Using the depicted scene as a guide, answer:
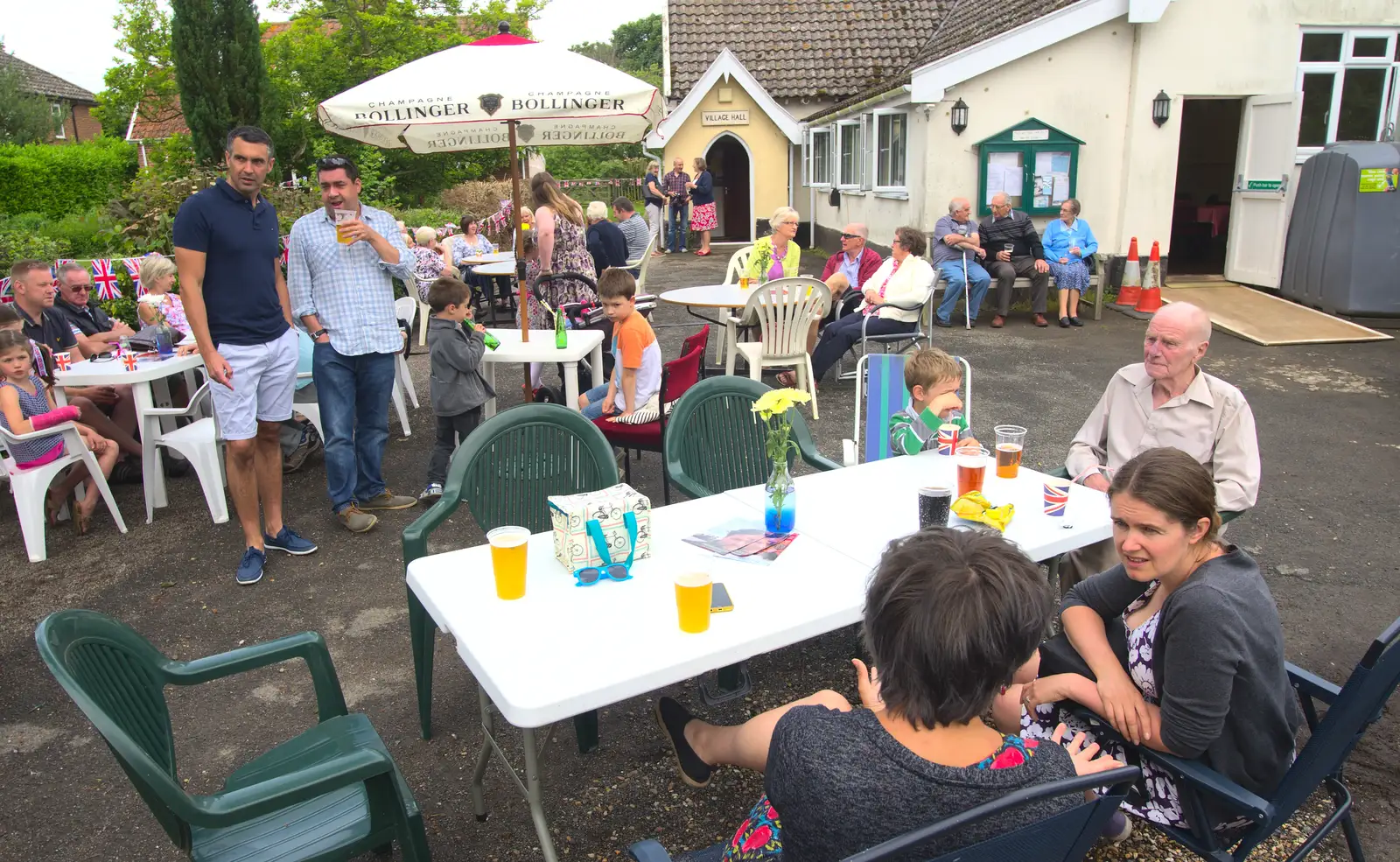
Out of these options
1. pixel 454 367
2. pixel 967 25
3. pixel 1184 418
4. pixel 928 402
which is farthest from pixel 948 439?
pixel 967 25

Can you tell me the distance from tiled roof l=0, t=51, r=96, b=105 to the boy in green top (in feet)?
135

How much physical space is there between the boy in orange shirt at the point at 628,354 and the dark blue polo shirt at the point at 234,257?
1497 mm

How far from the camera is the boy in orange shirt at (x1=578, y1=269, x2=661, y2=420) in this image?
173 inches

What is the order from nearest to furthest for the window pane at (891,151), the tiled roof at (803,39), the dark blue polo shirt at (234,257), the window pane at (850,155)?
the dark blue polo shirt at (234,257) → the window pane at (891,151) → the window pane at (850,155) → the tiled roof at (803,39)

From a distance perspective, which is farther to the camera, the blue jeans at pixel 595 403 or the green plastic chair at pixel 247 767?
the blue jeans at pixel 595 403

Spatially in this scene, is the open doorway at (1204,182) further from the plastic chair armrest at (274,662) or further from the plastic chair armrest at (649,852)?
the plastic chair armrest at (649,852)

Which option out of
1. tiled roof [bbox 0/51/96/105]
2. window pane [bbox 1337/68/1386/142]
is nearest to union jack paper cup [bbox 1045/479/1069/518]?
window pane [bbox 1337/68/1386/142]

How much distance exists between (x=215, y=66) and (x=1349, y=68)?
1551cm

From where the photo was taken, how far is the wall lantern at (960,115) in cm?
1011

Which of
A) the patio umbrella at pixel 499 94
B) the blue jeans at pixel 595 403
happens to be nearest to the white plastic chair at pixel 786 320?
the patio umbrella at pixel 499 94

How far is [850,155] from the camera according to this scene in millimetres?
14625

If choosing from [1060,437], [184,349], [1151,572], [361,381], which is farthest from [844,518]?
[184,349]

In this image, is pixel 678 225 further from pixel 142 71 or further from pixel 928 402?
pixel 142 71

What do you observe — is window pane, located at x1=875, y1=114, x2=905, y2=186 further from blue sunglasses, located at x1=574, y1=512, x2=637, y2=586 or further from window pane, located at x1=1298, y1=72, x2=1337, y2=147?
blue sunglasses, located at x1=574, y1=512, x2=637, y2=586
